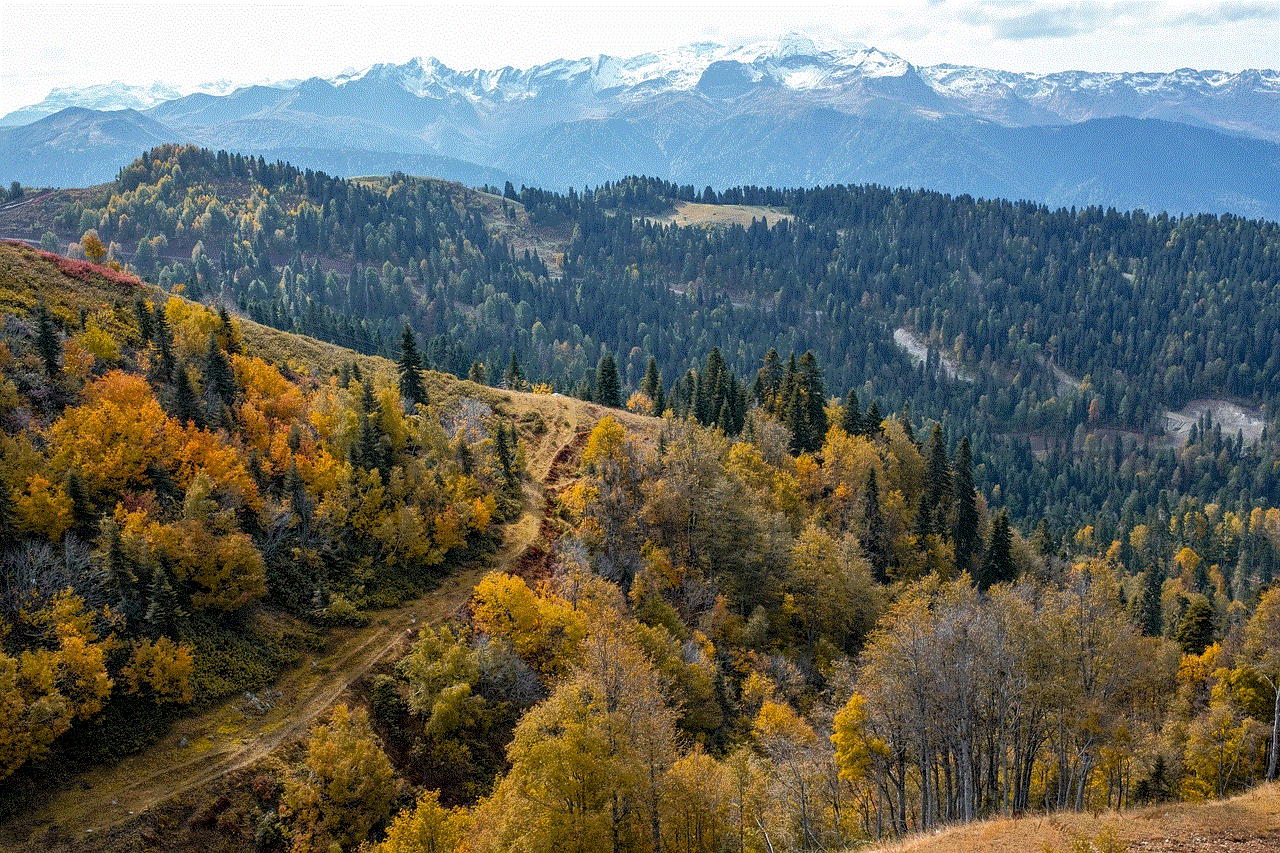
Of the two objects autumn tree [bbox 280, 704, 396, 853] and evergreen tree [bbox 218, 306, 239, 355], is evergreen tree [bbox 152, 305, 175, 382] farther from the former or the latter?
autumn tree [bbox 280, 704, 396, 853]

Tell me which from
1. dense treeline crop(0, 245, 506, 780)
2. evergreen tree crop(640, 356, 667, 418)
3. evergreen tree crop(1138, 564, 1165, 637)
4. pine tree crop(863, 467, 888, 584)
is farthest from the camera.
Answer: evergreen tree crop(640, 356, 667, 418)

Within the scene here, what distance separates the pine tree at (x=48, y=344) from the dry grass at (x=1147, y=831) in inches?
2798

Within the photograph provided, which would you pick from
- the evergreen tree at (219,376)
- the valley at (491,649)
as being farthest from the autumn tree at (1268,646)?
the evergreen tree at (219,376)

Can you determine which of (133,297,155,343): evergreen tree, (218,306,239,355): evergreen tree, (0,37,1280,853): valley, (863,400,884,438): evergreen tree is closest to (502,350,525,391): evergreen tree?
(0,37,1280,853): valley

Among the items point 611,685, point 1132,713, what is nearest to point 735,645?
point 1132,713

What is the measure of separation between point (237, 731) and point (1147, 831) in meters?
49.1

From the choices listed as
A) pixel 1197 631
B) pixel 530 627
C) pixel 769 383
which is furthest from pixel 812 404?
pixel 530 627

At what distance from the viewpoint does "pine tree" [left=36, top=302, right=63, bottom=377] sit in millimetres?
67688

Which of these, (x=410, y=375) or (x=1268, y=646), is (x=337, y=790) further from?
(x=1268, y=646)

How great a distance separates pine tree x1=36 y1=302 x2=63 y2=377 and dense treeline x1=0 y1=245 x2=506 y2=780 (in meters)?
0.15

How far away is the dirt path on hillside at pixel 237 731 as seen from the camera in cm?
4378

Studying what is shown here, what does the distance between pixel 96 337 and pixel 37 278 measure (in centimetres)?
1951

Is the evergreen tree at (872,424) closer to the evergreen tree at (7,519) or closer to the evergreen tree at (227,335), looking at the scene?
the evergreen tree at (227,335)

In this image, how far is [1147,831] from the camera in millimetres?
31578
